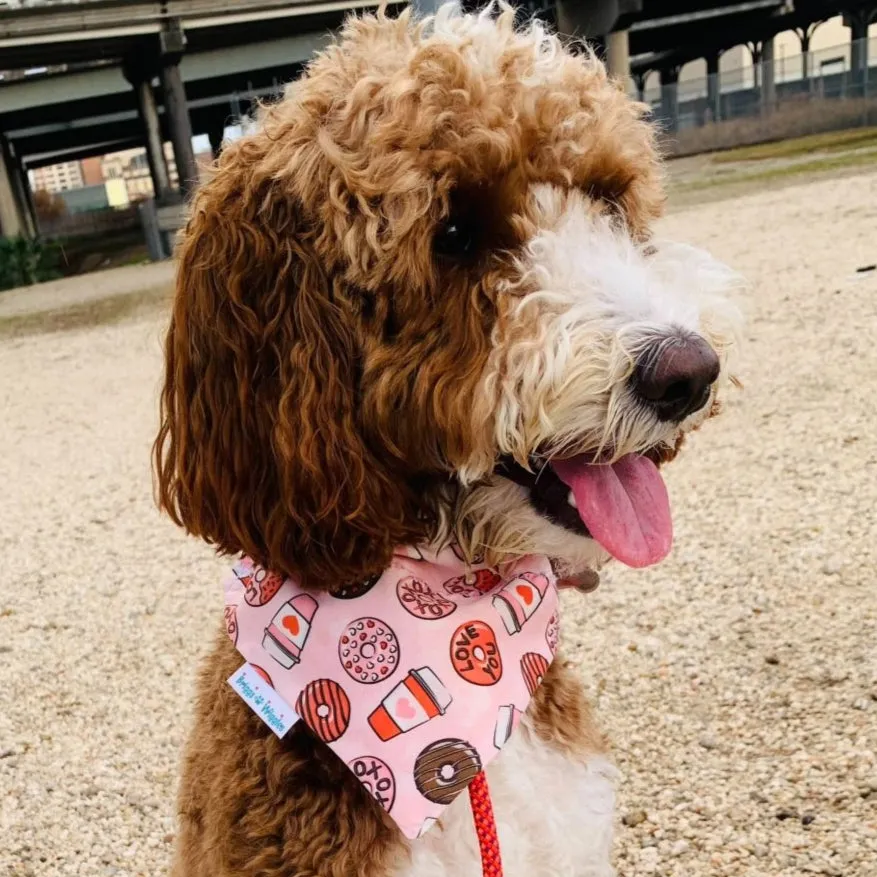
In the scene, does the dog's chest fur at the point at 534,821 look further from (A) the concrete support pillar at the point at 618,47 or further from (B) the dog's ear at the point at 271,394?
(A) the concrete support pillar at the point at 618,47

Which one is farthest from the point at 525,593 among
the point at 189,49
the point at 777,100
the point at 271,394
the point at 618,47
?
the point at 777,100

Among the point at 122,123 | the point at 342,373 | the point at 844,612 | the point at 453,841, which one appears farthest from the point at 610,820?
the point at 122,123

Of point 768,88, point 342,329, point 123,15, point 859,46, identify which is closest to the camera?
point 342,329

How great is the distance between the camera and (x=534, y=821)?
1959 mm

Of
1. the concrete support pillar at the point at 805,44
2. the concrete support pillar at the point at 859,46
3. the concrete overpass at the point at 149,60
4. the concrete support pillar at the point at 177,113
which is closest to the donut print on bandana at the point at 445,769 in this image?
the concrete overpass at the point at 149,60

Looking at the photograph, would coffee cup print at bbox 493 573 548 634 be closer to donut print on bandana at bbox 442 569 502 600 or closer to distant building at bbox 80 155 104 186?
donut print on bandana at bbox 442 569 502 600

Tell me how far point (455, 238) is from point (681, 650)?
2.24 m

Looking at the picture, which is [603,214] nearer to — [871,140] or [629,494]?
[629,494]

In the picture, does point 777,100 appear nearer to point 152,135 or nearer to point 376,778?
point 152,135

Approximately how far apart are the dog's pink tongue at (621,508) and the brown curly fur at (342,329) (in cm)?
19

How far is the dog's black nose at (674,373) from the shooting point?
1.60 meters

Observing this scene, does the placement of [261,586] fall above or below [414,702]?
above

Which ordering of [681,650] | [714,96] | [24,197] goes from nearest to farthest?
[681,650], [714,96], [24,197]

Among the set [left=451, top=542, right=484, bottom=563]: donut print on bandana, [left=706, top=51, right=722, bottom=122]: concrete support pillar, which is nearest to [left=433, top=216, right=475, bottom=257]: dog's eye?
[left=451, top=542, right=484, bottom=563]: donut print on bandana
